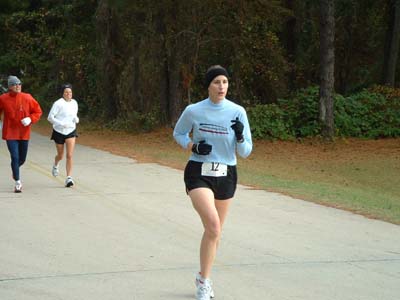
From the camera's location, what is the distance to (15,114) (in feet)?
43.4

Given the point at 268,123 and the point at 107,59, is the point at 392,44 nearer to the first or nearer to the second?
the point at 268,123

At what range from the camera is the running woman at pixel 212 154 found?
662 centimetres

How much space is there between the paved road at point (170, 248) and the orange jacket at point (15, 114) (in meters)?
1.00

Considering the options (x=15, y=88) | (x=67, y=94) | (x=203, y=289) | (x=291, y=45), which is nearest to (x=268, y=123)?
(x=291, y=45)

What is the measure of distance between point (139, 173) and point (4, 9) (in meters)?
32.7

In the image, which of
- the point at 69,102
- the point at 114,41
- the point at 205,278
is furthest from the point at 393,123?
the point at 205,278

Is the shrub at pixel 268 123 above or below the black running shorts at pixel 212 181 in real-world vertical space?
below

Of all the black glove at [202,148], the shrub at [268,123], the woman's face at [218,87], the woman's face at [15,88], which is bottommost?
the shrub at [268,123]

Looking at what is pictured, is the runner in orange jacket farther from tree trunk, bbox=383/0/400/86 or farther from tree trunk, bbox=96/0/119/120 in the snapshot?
tree trunk, bbox=383/0/400/86

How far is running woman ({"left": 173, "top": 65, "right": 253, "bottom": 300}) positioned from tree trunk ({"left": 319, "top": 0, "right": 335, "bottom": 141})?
68.4 feet

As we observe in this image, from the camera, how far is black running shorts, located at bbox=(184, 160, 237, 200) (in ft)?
22.0

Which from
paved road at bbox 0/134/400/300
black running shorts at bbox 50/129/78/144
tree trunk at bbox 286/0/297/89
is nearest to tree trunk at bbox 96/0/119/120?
tree trunk at bbox 286/0/297/89

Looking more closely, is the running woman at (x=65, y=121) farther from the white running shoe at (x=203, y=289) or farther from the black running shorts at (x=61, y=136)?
the white running shoe at (x=203, y=289)

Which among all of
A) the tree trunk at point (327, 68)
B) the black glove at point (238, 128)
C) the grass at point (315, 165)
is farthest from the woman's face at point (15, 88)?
the tree trunk at point (327, 68)
